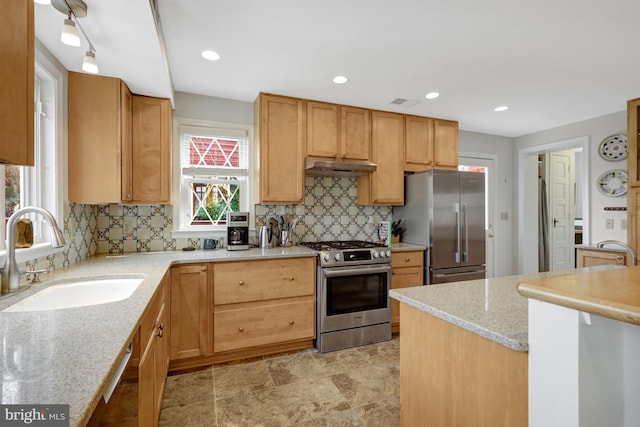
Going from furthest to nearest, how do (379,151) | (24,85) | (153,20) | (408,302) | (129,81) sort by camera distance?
(379,151)
(129,81)
(153,20)
(408,302)
(24,85)

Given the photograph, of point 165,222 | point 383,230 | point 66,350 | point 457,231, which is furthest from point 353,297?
point 66,350

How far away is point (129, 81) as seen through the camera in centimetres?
241

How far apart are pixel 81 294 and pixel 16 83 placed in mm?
1265

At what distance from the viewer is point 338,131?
3361mm

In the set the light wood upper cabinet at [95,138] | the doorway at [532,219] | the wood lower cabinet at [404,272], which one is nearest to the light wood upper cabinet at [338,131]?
the wood lower cabinet at [404,272]

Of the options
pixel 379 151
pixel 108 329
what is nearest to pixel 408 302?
pixel 108 329

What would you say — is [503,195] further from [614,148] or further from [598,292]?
[598,292]

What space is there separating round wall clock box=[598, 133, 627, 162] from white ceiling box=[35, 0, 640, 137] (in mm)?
469

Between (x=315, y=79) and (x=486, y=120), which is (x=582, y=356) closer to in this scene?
(x=315, y=79)

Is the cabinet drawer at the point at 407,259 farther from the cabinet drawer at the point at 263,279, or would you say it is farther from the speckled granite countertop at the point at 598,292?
the speckled granite countertop at the point at 598,292

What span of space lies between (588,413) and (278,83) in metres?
2.88

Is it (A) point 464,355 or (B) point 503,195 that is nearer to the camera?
(A) point 464,355

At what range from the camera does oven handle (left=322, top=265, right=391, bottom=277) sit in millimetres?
2855

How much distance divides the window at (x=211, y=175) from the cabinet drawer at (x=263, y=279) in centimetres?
77
